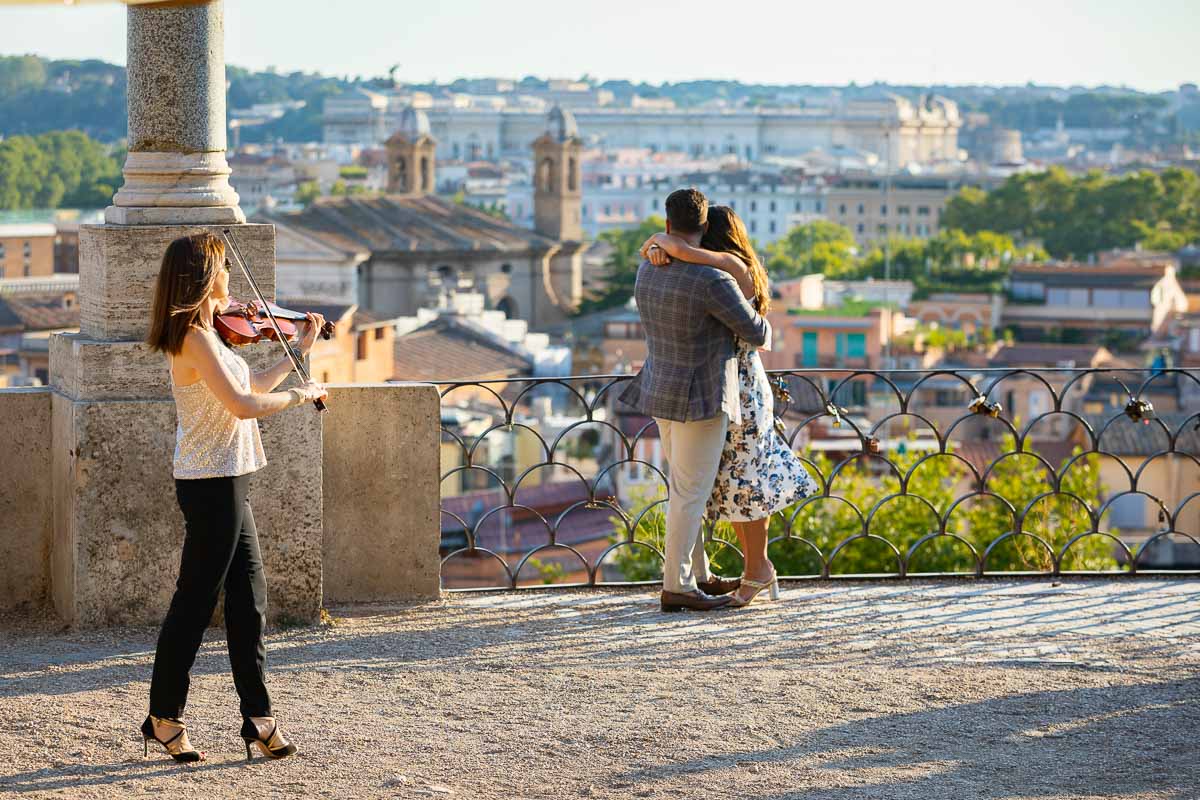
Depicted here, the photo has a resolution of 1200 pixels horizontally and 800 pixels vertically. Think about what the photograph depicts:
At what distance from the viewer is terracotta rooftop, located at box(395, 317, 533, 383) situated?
3800 centimetres

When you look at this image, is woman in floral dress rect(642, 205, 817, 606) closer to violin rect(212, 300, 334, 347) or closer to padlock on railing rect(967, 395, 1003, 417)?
padlock on railing rect(967, 395, 1003, 417)

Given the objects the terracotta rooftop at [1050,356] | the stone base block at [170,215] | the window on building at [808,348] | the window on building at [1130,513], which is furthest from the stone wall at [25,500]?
the window on building at [808,348]

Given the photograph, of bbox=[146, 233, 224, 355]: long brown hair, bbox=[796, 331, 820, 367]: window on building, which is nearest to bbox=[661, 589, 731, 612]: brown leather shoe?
bbox=[146, 233, 224, 355]: long brown hair

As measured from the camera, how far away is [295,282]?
163ft

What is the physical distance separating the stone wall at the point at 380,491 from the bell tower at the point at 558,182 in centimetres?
5751

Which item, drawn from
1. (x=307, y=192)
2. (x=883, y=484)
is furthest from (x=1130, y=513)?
(x=307, y=192)

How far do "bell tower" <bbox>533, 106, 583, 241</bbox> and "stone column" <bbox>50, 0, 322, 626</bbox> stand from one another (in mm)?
57850

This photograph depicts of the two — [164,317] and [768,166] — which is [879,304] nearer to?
[164,317]

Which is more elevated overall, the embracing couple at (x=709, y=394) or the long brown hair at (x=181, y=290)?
the long brown hair at (x=181, y=290)

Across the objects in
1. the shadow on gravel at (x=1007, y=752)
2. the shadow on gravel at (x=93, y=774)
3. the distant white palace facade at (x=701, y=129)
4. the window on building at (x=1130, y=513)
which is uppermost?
the distant white palace facade at (x=701, y=129)

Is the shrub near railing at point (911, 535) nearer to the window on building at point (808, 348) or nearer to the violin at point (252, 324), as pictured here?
the violin at point (252, 324)

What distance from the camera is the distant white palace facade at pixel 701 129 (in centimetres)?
15562

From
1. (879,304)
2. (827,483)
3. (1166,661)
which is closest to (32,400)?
(827,483)

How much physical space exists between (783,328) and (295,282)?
12.1 meters
